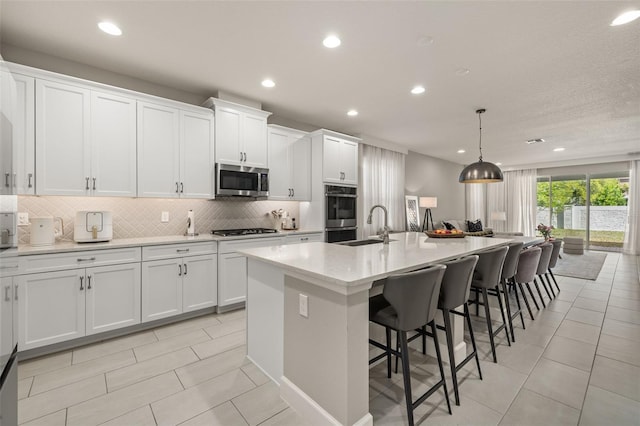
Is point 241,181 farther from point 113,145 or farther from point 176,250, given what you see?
point 113,145

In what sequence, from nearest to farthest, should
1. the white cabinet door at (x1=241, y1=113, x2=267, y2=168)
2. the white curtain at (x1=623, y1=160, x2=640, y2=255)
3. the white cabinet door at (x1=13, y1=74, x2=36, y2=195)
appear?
the white cabinet door at (x1=13, y1=74, x2=36, y2=195), the white cabinet door at (x1=241, y1=113, x2=267, y2=168), the white curtain at (x1=623, y1=160, x2=640, y2=255)

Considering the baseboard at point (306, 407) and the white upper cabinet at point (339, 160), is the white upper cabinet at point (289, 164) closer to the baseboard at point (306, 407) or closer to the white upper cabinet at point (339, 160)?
the white upper cabinet at point (339, 160)

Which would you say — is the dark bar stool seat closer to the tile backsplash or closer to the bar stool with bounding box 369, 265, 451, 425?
the bar stool with bounding box 369, 265, 451, 425

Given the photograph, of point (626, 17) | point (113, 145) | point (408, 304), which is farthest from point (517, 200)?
point (113, 145)

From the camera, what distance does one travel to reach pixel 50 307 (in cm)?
243

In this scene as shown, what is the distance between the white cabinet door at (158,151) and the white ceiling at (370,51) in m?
0.48

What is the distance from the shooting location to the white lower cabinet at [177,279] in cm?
295

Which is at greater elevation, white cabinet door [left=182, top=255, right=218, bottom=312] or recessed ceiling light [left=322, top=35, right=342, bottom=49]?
recessed ceiling light [left=322, top=35, right=342, bottom=49]

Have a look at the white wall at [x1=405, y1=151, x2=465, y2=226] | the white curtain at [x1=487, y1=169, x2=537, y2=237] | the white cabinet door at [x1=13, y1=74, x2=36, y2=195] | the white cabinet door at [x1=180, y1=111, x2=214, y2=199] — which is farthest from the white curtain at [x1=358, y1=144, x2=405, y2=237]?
the white curtain at [x1=487, y1=169, x2=537, y2=237]

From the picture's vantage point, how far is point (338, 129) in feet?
18.2

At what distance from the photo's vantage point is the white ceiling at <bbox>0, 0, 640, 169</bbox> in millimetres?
2199

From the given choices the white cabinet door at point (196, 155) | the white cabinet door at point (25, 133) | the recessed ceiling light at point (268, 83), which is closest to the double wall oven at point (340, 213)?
the recessed ceiling light at point (268, 83)

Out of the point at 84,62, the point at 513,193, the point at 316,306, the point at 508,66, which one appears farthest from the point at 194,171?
the point at 513,193

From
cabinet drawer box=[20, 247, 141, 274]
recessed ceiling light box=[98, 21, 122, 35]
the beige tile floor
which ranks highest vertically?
recessed ceiling light box=[98, 21, 122, 35]
